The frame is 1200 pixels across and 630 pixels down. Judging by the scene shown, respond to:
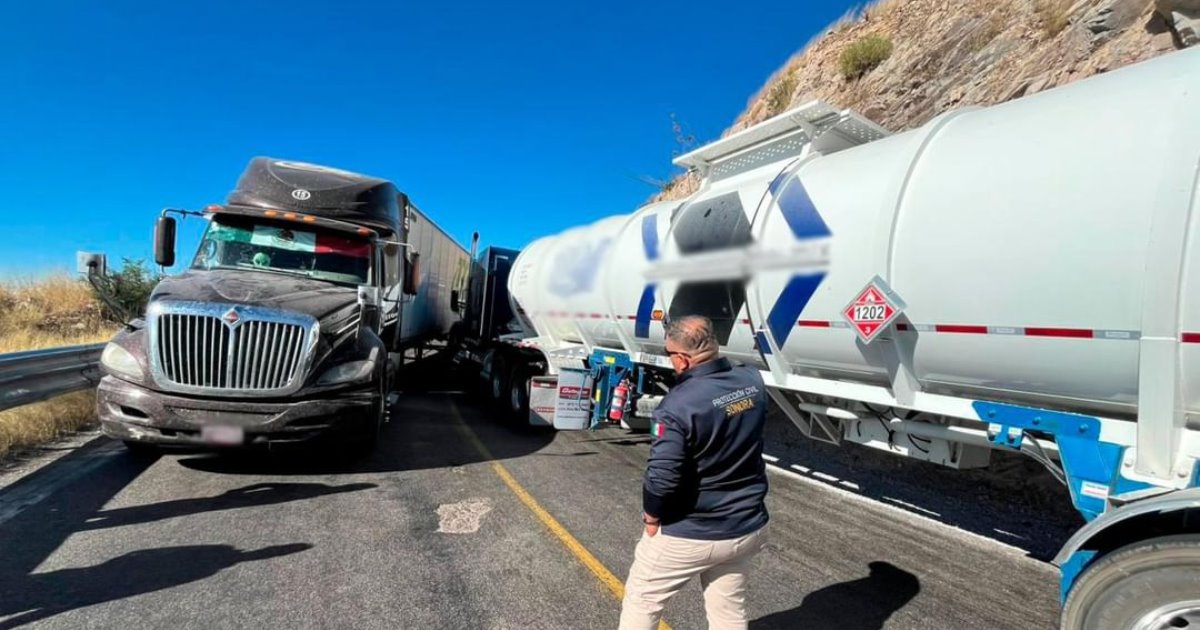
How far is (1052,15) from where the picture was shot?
397 inches

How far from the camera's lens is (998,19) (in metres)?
11.5

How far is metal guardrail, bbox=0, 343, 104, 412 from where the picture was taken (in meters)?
5.48

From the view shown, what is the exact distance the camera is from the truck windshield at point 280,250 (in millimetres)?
6723

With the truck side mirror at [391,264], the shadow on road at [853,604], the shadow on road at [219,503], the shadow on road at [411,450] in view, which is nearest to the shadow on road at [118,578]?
the shadow on road at [219,503]

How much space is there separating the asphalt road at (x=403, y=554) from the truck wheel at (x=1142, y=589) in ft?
3.10

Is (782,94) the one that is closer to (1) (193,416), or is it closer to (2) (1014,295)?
(2) (1014,295)

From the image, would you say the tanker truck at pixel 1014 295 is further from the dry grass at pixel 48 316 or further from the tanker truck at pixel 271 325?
the dry grass at pixel 48 316

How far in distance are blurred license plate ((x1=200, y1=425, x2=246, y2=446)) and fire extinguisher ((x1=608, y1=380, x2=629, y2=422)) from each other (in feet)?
13.3

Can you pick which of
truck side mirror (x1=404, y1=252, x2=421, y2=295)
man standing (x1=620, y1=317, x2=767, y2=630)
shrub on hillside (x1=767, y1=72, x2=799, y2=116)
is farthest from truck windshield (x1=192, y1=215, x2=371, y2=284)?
shrub on hillside (x1=767, y1=72, x2=799, y2=116)

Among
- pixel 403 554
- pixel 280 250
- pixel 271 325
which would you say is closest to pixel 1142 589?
pixel 403 554

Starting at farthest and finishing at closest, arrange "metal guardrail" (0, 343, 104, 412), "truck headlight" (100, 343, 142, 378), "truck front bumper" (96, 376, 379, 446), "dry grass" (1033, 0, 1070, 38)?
"dry grass" (1033, 0, 1070, 38)
"metal guardrail" (0, 343, 104, 412)
"truck headlight" (100, 343, 142, 378)
"truck front bumper" (96, 376, 379, 446)

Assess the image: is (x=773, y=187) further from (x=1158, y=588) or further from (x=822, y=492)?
(x=1158, y=588)

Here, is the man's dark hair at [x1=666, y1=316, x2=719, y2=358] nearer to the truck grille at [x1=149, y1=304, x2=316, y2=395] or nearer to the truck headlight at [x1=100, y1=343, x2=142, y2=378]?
the truck grille at [x1=149, y1=304, x2=316, y2=395]

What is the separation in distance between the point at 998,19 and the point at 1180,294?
11.7m
